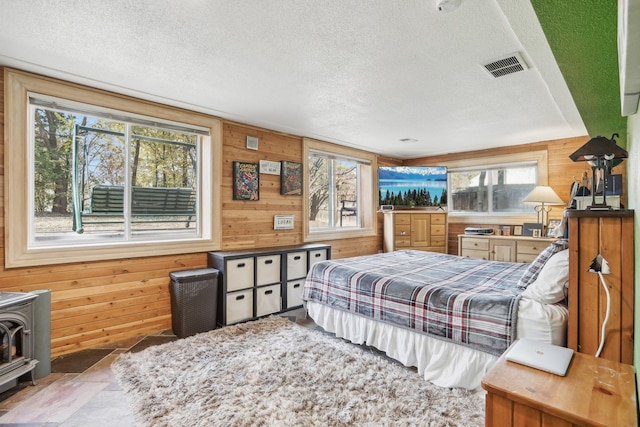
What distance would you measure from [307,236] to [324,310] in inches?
67.6

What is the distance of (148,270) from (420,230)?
417 centimetres

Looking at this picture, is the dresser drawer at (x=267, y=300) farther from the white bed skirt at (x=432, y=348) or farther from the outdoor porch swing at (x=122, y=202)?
the outdoor porch swing at (x=122, y=202)

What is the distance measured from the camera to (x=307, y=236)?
4.72 meters

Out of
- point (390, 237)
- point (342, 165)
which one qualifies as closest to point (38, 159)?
point (342, 165)

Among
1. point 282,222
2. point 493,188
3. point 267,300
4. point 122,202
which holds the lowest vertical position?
point 267,300

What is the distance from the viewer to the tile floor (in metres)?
1.85

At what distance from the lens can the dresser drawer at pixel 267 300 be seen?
3.62 meters

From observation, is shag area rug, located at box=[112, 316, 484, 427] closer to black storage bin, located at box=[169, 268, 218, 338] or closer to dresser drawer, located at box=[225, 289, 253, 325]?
black storage bin, located at box=[169, 268, 218, 338]

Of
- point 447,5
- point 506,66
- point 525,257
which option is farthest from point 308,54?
point 525,257

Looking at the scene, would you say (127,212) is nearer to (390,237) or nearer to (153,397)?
(153,397)

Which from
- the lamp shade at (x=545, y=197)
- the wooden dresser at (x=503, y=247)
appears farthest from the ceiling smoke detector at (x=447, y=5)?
the wooden dresser at (x=503, y=247)

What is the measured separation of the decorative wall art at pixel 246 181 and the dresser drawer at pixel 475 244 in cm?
332

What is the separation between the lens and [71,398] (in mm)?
2078

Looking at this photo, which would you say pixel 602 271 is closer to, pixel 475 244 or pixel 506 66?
pixel 506 66
